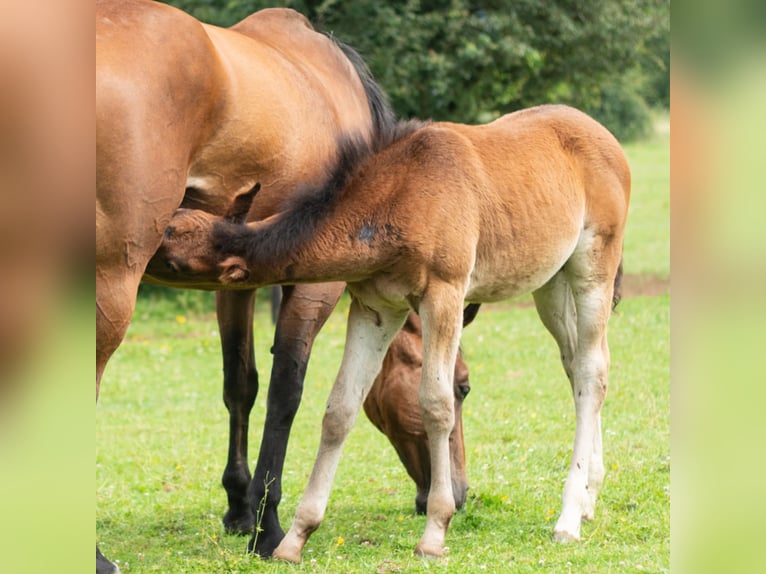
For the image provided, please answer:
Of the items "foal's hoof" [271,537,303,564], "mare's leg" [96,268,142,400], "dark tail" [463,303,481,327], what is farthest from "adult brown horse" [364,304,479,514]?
"mare's leg" [96,268,142,400]

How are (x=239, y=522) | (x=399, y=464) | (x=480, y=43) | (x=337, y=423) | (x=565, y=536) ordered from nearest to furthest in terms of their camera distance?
(x=337, y=423) < (x=565, y=536) < (x=239, y=522) < (x=399, y=464) < (x=480, y=43)

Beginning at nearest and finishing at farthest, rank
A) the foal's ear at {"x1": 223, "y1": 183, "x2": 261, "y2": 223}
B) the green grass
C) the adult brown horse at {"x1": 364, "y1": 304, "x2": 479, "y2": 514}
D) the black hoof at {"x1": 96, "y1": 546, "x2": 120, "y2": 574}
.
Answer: the black hoof at {"x1": 96, "y1": 546, "x2": 120, "y2": 574} < the foal's ear at {"x1": 223, "y1": 183, "x2": 261, "y2": 223} < the adult brown horse at {"x1": 364, "y1": 304, "x2": 479, "y2": 514} < the green grass

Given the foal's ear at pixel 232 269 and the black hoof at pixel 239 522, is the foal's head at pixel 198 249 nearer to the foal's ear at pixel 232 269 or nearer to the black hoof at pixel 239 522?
the foal's ear at pixel 232 269

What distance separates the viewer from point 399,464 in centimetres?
782

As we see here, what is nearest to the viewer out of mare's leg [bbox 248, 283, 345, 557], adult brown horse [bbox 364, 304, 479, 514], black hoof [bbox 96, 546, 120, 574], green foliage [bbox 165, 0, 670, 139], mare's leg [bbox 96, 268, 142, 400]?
mare's leg [bbox 96, 268, 142, 400]

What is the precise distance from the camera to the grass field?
5141mm

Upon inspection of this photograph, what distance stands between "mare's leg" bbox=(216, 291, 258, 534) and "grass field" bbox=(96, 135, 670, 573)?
237 millimetres

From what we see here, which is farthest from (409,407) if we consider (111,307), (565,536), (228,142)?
(111,307)

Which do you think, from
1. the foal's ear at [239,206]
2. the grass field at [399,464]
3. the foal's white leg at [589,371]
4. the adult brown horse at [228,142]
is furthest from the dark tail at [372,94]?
the grass field at [399,464]

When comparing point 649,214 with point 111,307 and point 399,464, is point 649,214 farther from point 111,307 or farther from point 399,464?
point 111,307

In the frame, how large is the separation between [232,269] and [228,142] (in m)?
0.72

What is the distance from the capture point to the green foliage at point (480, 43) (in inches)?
597

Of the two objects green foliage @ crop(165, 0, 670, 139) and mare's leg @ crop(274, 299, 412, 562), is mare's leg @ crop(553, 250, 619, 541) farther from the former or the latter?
green foliage @ crop(165, 0, 670, 139)

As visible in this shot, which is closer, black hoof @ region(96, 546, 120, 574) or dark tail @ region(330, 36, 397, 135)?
black hoof @ region(96, 546, 120, 574)
